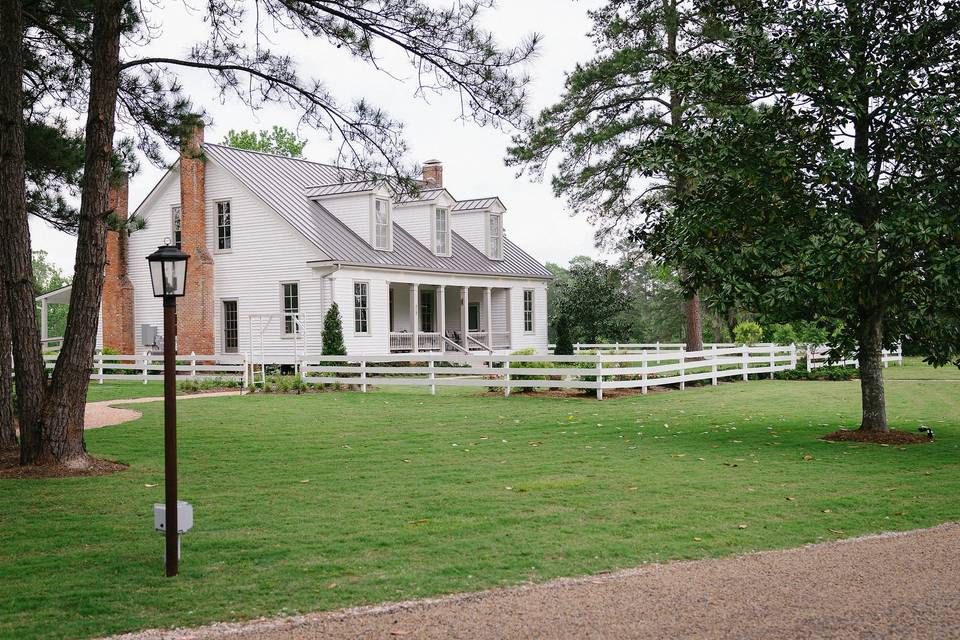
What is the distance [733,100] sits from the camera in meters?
14.8

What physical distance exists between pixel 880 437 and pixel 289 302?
1960 cm

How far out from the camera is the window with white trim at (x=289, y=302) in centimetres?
2877

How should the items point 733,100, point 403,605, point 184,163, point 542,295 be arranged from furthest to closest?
point 542,295 < point 184,163 < point 733,100 < point 403,605

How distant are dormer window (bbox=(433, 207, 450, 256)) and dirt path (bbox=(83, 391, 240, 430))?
1243 cm

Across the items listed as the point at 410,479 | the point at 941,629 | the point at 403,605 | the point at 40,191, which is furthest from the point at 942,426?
the point at 40,191

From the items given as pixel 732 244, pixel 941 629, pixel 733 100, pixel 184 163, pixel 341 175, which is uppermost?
pixel 184 163

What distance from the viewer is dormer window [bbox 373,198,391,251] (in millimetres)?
30609

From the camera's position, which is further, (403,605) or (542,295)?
(542,295)

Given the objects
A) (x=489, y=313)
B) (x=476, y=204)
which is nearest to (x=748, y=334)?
(x=489, y=313)

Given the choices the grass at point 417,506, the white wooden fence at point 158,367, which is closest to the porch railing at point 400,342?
the white wooden fence at point 158,367

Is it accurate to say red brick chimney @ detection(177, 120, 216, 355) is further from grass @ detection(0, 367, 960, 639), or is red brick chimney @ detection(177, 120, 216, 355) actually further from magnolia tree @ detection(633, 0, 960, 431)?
magnolia tree @ detection(633, 0, 960, 431)

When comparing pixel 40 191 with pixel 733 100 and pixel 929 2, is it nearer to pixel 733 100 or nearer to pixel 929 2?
pixel 733 100

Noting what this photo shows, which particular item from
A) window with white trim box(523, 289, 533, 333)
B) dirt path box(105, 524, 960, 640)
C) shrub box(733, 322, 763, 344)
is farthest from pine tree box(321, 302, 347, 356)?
dirt path box(105, 524, 960, 640)

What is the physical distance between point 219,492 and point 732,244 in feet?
26.4
